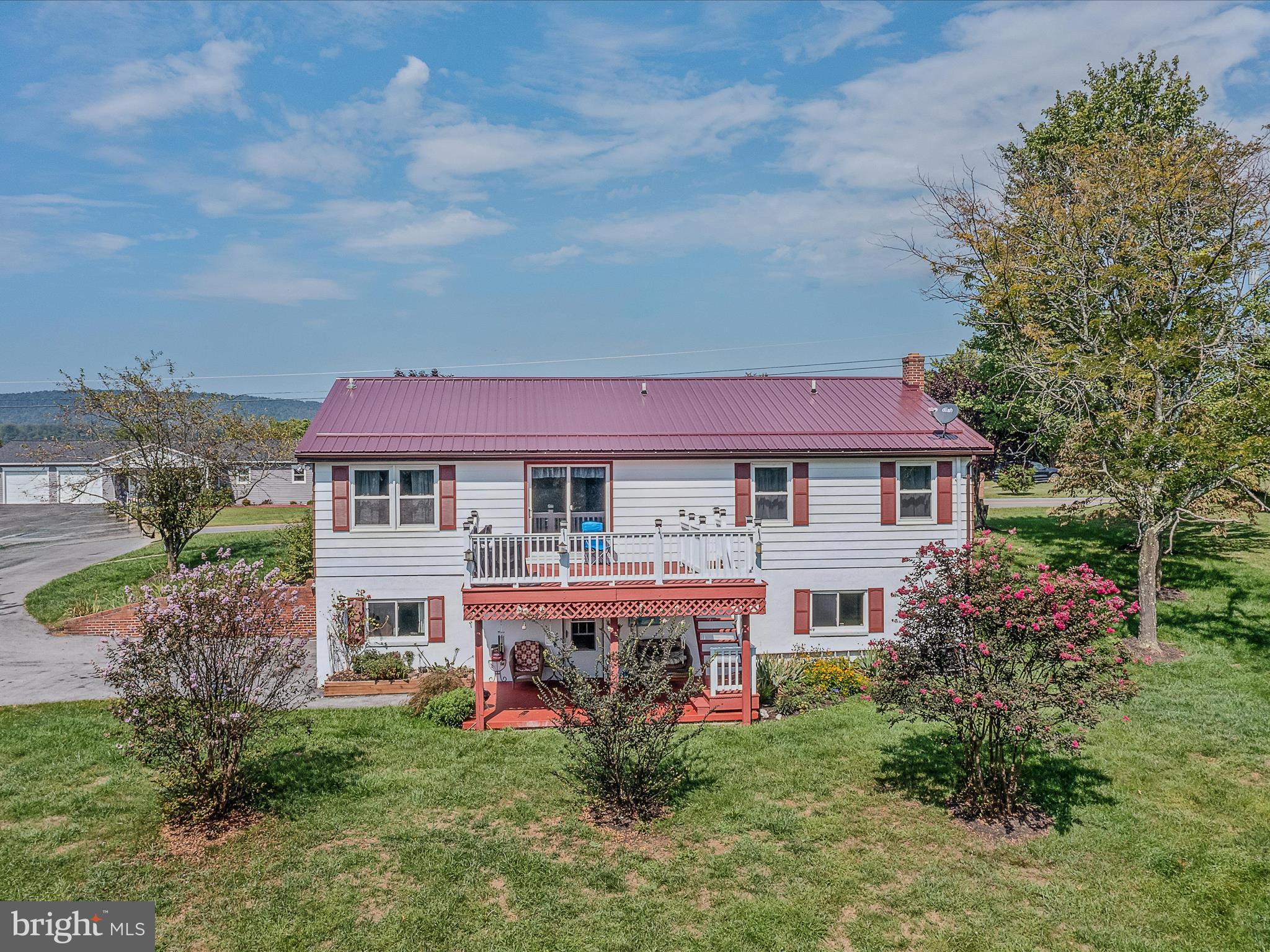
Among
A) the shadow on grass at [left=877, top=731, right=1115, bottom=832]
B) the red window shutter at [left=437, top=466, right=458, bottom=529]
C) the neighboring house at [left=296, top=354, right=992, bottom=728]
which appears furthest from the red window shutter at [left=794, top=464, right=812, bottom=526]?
the red window shutter at [left=437, top=466, right=458, bottom=529]

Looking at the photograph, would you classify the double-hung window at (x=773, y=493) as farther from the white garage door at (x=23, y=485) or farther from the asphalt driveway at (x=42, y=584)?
the white garage door at (x=23, y=485)

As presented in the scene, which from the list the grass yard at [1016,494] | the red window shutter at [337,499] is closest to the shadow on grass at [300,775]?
the red window shutter at [337,499]

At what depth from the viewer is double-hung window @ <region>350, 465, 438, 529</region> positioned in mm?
15508

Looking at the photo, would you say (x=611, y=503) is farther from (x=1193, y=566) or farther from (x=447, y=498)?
(x=1193, y=566)

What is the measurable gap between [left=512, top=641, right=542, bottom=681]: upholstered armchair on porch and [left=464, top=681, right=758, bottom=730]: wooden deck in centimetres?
42

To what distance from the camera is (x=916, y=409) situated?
58.7 feet

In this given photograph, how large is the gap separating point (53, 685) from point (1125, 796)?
18489mm

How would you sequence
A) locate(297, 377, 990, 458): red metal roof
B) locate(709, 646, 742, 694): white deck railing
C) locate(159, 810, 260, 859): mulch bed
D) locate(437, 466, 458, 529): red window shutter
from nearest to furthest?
locate(159, 810, 260, 859): mulch bed → locate(709, 646, 742, 694): white deck railing → locate(437, 466, 458, 529): red window shutter → locate(297, 377, 990, 458): red metal roof

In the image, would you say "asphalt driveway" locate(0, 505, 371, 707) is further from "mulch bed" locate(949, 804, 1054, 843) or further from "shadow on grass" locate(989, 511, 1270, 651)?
"shadow on grass" locate(989, 511, 1270, 651)

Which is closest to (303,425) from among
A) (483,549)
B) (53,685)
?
(53,685)

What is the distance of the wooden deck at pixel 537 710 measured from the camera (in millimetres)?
12719

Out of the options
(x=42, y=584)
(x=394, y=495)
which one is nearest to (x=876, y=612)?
(x=394, y=495)

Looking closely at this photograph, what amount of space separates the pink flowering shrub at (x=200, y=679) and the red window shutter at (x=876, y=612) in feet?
39.2

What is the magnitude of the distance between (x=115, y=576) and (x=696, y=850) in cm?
2211
